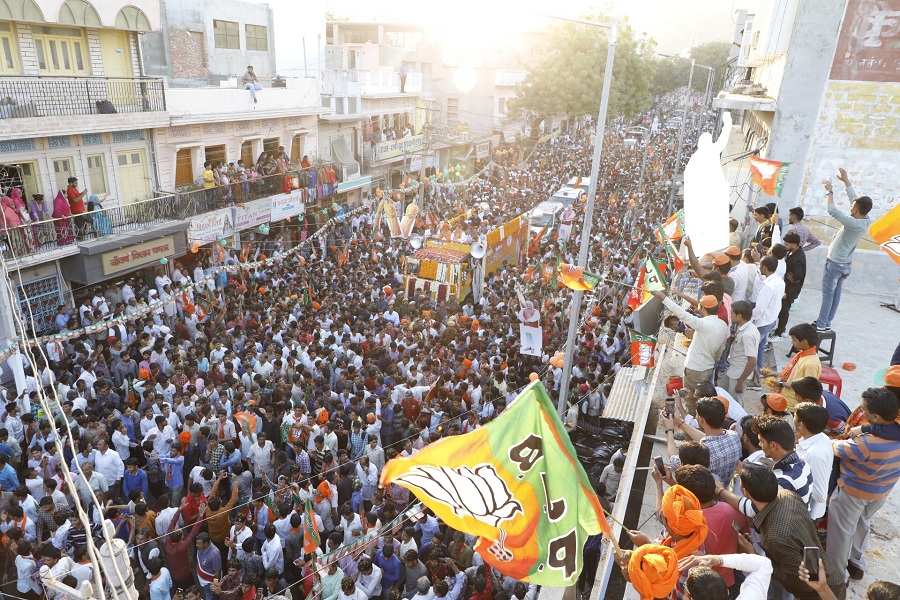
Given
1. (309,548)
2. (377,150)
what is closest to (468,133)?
(377,150)

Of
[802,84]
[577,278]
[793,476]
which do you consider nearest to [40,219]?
[577,278]

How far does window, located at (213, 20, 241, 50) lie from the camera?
82.1 feet

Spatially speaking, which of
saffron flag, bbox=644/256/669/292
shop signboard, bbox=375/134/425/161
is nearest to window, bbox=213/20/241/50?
shop signboard, bbox=375/134/425/161

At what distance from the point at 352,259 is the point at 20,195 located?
8.15 metres

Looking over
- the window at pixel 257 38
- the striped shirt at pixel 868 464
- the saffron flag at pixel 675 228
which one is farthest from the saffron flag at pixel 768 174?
the window at pixel 257 38

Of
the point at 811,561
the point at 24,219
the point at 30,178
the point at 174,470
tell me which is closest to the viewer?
the point at 811,561

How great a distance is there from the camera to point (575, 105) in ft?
131

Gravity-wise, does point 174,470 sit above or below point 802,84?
below

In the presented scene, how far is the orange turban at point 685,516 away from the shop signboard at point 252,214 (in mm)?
18521

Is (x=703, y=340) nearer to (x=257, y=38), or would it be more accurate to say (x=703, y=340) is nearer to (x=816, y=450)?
(x=816, y=450)

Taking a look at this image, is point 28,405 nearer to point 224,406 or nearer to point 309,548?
point 224,406

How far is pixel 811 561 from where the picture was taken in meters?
3.60

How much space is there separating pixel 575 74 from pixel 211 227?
27.6 meters

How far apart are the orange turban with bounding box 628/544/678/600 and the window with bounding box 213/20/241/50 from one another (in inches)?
1041
